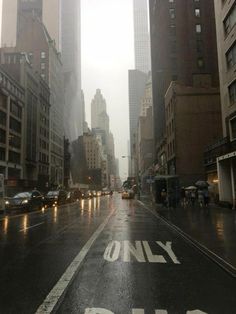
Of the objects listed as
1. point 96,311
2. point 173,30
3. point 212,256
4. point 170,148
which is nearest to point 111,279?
point 96,311

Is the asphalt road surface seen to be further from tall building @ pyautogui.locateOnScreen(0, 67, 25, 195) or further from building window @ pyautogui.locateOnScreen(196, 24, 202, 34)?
building window @ pyautogui.locateOnScreen(196, 24, 202, 34)

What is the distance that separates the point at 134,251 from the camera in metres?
11.1

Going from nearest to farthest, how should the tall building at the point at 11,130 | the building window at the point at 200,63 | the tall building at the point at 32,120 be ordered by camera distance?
the tall building at the point at 11,130, the building window at the point at 200,63, the tall building at the point at 32,120

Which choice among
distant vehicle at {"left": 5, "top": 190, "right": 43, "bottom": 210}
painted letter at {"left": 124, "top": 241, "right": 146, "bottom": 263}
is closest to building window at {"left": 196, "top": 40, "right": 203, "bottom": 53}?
distant vehicle at {"left": 5, "top": 190, "right": 43, "bottom": 210}

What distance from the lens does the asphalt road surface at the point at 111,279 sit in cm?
588

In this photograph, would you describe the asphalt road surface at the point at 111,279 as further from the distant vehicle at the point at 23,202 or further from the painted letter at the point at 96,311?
the distant vehicle at the point at 23,202

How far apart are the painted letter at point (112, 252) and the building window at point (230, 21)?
2671 cm

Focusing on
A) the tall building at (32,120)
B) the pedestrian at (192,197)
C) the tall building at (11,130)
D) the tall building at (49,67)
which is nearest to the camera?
the pedestrian at (192,197)

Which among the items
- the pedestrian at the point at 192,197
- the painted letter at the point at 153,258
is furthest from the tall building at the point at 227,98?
the painted letter at the point at 153,258

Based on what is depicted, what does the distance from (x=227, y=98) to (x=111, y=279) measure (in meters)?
30.2

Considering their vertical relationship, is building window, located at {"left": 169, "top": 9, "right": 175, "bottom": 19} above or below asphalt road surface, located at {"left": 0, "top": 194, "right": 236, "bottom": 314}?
above

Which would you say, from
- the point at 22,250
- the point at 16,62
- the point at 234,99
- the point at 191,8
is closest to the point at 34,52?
the point at 16,62

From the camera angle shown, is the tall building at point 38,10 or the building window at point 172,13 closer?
the building window at point 172,13

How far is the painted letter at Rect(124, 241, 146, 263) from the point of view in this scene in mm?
9907
